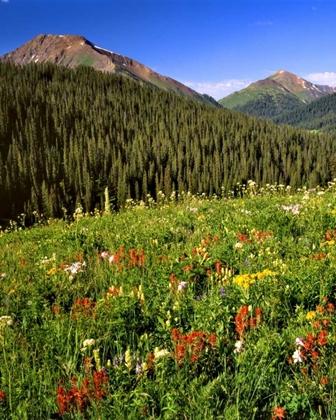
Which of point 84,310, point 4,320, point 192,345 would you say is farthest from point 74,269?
point 192,345

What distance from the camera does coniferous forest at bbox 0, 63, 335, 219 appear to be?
97.9 m

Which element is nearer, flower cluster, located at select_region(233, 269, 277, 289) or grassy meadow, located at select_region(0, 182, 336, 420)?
grassy meadow, located at select_region(0, 182, 336, 420)

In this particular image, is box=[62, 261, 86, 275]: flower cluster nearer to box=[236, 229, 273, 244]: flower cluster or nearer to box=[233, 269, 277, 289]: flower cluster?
box=[233, 269, 277, 289]: flower cluster

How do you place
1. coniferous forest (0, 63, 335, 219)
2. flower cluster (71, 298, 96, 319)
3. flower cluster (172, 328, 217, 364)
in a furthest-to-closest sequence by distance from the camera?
coniferous forest (0, 63, 335, 219), flower cluster (71, 298, 96, 319), flower cluster (172, 328, 217, 364)

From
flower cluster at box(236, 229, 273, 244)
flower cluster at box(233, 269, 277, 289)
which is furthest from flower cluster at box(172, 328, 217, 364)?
flower cluster at box(236, 229, 273, 244)

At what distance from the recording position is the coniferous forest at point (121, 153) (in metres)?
97.9

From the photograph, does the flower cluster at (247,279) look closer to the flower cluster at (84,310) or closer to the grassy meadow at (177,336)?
the grassy meadow at (177,336)

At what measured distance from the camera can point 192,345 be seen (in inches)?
118

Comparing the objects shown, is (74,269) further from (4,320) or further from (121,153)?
(121,153)

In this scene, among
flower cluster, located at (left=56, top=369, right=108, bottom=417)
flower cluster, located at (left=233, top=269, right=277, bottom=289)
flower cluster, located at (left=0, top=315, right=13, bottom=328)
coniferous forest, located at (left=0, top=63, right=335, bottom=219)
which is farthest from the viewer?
coniferous forest, located at (left=0, top=63, right=335, bottom=219)

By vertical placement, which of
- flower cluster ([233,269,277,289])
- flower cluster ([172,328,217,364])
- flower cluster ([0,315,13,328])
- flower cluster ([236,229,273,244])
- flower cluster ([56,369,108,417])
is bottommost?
flower cluster ([56,369,108,417])

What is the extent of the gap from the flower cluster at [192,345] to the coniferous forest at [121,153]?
76.9m

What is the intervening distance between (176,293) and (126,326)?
0.82 metres

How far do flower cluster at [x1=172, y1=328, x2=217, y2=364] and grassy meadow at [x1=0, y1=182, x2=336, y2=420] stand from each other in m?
0.01
